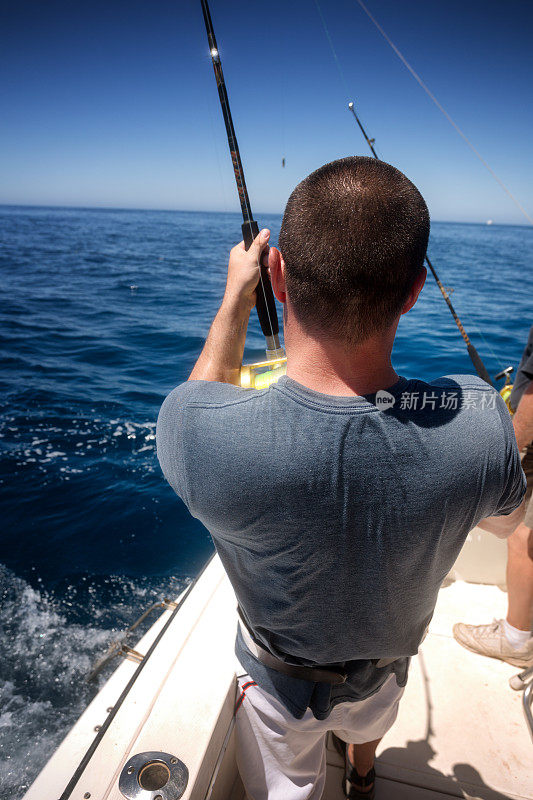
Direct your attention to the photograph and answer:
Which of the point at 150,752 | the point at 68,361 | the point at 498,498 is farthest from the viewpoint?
the point at 68,361

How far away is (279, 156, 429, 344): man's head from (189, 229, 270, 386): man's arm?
275mm

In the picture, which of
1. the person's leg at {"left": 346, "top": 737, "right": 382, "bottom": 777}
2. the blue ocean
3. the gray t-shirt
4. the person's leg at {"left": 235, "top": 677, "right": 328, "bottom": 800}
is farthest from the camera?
the blue ocean

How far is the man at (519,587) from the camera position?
178 centimetres

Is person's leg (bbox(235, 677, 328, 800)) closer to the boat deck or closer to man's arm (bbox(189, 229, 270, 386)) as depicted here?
the boat deck

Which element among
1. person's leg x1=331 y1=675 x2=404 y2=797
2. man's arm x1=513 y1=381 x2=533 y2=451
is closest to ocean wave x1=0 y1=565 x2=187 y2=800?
person's leg x1=331 y1=675 x2=404 y2=797

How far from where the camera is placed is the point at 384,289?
0.67m

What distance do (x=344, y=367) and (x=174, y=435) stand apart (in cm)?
29

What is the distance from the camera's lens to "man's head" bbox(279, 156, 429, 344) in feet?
2.15

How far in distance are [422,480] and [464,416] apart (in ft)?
0.43

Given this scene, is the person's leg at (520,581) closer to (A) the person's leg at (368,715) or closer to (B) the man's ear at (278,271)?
(A) the person's leg at (368,715)

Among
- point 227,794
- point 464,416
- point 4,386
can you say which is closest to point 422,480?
point 464,416

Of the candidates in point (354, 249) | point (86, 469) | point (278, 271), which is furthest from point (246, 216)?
point (86, 469)

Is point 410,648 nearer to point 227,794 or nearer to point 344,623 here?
point 344,623

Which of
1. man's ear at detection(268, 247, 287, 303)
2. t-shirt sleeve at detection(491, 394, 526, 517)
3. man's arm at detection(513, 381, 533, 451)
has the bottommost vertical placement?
man's arm at detection(513, 381, 533, 451)
